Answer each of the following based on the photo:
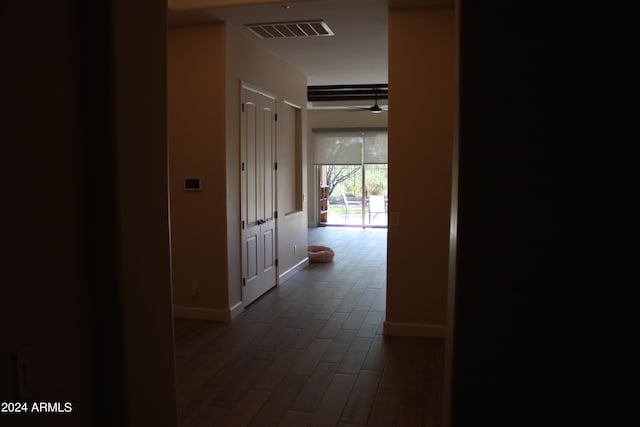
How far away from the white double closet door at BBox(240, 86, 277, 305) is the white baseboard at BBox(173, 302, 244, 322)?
1.34 feet

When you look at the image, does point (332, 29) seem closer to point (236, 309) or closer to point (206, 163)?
point (206, 163)

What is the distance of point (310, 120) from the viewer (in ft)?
44.8

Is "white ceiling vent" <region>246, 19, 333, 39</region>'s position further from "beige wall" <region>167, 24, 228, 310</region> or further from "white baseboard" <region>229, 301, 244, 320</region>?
"white baseboard" <region>229, 301, 244, 320</region>

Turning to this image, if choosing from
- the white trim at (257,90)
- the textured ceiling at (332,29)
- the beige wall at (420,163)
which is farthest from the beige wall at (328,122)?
the beige wall at (420,163)

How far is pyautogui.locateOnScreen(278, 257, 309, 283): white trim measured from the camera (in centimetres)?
729

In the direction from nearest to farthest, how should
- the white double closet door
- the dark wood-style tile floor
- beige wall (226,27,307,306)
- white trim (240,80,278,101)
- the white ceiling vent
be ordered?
the dark wood-style tile floor, the white ceiling vent, beige wall (226,27,307,306), white trim (240,80,278,101), the white double closet door

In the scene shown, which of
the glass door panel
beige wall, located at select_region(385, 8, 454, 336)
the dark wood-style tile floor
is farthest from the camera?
the glass door panel

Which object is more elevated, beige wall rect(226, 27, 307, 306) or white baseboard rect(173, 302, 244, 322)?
beige wall rect(226, 27, 307, 306)

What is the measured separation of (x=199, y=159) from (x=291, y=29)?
1.61 meters

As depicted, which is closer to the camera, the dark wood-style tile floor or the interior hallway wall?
the dark wood-style tile floor

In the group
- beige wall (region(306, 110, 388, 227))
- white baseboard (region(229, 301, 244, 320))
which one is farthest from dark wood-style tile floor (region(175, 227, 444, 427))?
beige wall (region(306, 110, 388, 227))

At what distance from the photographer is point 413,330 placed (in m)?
4.99

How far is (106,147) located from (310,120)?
40.8 ft

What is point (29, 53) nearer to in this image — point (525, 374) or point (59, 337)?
point (59, 337)
